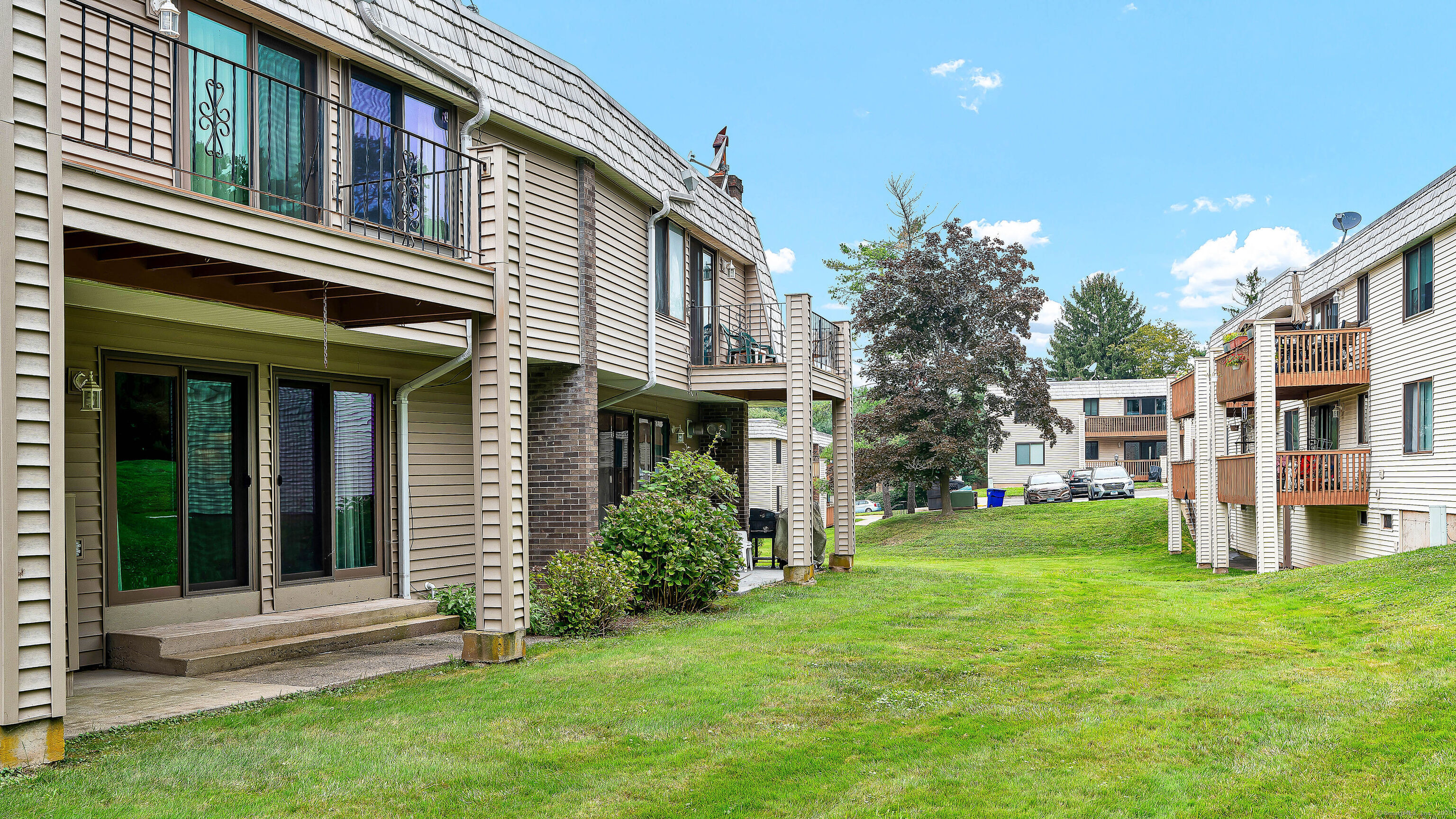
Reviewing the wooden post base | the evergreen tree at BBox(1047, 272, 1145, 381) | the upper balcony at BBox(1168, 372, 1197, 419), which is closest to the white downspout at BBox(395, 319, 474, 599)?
the wooden post base

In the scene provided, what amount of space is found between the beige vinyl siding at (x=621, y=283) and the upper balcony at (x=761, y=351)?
1.59 meters

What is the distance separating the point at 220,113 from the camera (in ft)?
27.7

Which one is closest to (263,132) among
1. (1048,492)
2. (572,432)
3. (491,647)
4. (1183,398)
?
(491,647)

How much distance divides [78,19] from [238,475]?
3.92 meters

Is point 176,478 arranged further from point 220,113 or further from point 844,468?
point 844,468

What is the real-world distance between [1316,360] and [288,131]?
62.8 feet

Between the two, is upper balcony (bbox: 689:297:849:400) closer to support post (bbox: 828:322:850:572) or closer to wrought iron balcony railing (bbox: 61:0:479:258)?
support post (bbox: 828:322:850:572)

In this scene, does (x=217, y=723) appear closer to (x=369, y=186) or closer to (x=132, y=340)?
(x=132, y=340)

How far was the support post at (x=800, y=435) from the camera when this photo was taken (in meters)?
15.1

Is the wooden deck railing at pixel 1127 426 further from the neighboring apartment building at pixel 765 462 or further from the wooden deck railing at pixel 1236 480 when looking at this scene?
the wooden deck railing at pixel 1236 480

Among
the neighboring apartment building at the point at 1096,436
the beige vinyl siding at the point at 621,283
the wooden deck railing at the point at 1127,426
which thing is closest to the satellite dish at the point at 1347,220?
the beige vinyl siding at the point at 621,283

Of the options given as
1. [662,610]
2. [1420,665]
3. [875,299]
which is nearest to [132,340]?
[662,610]

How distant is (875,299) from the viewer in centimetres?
3575

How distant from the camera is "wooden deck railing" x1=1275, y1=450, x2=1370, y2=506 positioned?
1998 cm
